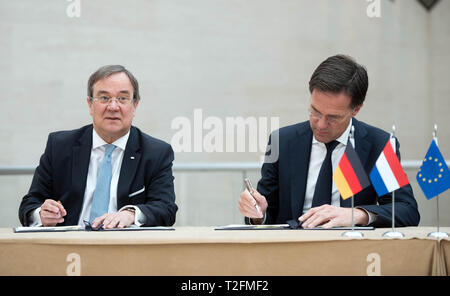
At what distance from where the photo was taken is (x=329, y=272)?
6.23 ft

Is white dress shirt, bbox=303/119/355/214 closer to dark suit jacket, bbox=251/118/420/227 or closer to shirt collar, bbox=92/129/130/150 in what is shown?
dark suit jacket, bbox=251/118/420/227

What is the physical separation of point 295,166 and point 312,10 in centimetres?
452

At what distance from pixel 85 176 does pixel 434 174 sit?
60.9 inches

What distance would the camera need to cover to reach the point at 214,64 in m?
6.73

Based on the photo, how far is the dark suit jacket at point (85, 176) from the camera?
289 cm

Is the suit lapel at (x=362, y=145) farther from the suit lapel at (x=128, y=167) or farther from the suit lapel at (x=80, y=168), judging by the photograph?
the suit lapel at (x=80, y=168)

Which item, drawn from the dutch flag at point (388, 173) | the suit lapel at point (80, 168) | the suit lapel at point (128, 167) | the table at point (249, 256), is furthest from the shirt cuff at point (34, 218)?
the dutch flag at point (388, 173)

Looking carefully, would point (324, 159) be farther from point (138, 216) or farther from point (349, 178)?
point (138, 216)

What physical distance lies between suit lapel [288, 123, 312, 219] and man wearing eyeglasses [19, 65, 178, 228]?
1.92ft

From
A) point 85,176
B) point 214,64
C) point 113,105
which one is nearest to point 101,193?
point 85,176

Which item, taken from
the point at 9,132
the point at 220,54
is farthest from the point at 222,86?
the point at 9,132
